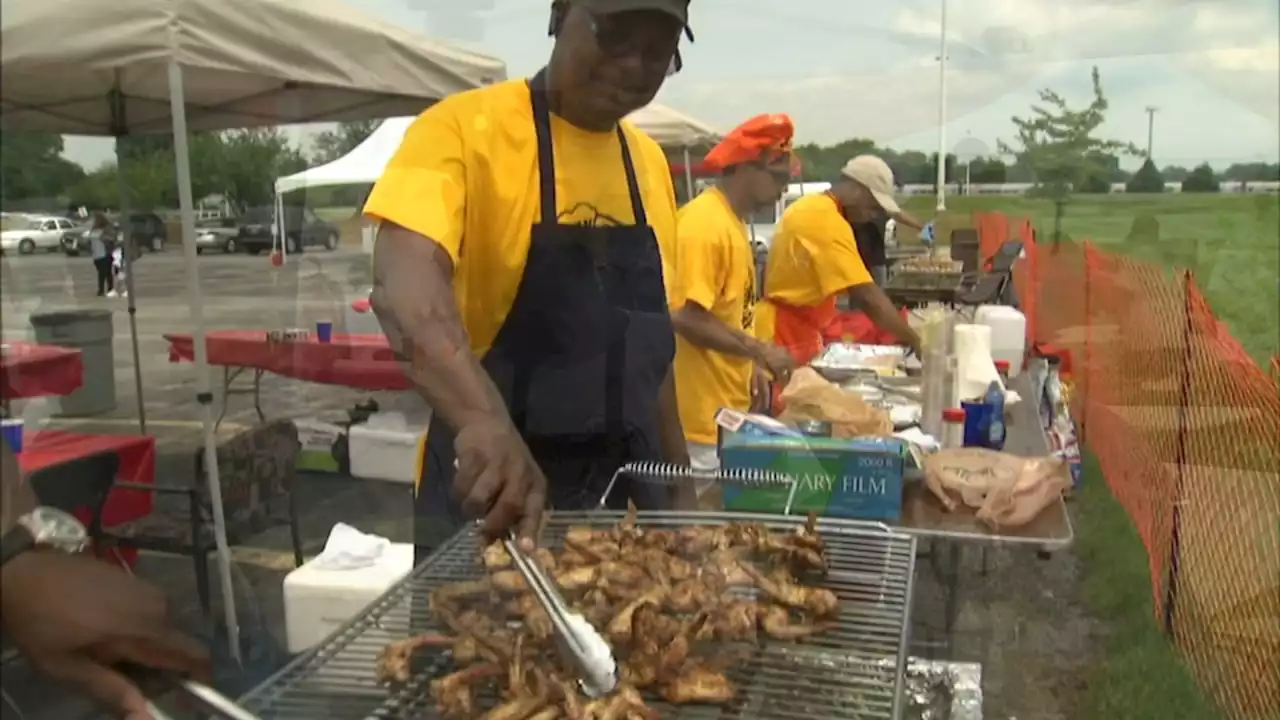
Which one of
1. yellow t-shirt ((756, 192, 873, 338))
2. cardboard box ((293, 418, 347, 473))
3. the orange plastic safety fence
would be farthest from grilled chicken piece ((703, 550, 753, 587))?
Result: the orange plastic safety fence

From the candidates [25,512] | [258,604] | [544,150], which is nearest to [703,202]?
[544,150]

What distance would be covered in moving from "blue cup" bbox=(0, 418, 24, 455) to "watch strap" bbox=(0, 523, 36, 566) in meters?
0.07

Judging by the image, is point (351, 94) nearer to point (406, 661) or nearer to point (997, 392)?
point (406, 661)

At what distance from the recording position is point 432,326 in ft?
4.30

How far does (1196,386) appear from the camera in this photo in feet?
8.98

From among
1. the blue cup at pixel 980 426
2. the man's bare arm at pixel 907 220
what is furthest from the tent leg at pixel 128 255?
the blue cup at pixel 980 426

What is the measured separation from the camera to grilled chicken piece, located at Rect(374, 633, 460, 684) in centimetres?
103

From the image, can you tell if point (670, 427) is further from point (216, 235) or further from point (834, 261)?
point (834, 261)

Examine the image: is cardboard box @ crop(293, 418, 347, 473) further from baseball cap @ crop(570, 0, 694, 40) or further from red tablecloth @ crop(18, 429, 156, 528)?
baseball cap @ crop(570, 0, 694, 40)

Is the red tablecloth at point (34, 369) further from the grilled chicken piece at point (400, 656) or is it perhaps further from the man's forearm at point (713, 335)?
the man's forearm at point (713, 335)

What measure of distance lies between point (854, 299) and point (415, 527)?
1.41 meters

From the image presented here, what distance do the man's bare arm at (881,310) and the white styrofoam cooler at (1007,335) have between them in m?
0.37

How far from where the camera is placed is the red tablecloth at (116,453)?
98cm

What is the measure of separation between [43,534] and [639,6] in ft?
3.28
